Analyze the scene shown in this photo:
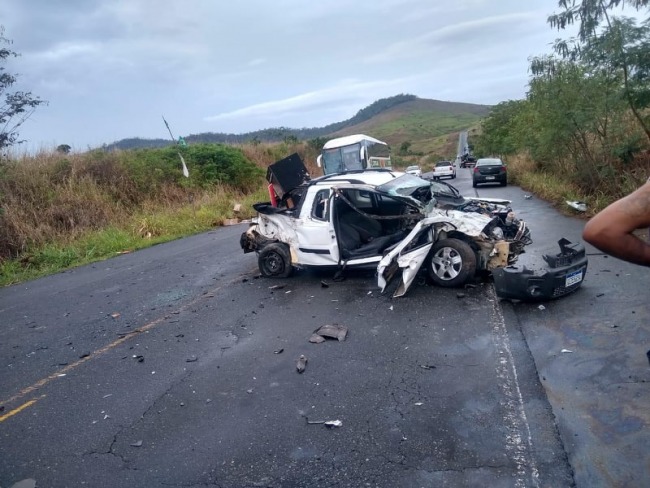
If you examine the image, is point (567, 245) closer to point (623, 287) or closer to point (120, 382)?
point (623, 287)

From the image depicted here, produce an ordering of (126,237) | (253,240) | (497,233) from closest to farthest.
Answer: (497,233) < (253,240) < (126,237)

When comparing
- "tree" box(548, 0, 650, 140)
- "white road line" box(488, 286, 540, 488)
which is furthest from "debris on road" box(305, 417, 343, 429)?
"tree" box(548, 0, 650, 140)

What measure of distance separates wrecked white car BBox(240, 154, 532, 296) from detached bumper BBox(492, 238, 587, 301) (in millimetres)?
719

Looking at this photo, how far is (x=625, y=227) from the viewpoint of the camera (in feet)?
7.30

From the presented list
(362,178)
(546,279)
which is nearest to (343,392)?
(546,279)

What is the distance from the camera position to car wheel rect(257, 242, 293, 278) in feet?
29.0

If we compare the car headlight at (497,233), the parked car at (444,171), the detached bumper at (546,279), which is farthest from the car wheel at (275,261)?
the parked car at (444,171)

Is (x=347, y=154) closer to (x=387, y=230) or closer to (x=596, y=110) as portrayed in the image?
(x=596, y=110)

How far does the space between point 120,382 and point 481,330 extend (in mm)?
3977

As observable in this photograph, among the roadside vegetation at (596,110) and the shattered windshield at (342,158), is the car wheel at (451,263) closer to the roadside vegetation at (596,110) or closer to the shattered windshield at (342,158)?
the roadside vegetation at (596,110)

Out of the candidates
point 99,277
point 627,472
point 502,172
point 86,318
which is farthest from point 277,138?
point 627,472

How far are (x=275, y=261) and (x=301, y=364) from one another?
402cm

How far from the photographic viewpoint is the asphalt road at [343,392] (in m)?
3.31

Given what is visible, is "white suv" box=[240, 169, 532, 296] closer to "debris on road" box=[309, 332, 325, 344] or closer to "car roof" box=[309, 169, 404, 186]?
"car roof" box=[309, 169, 404, 186]
